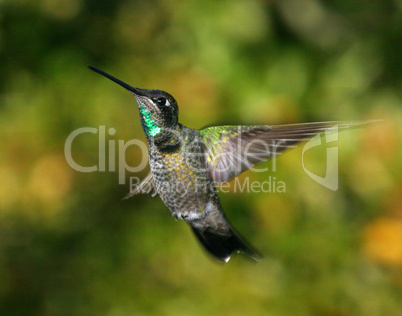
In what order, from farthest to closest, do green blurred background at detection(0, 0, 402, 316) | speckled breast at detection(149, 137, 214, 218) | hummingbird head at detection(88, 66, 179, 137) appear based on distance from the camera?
green blurred background at detection(0, 0, 402, 316) < speckled breast at detection(149, 137, 214, 218) < hummingbird head at detection(88, 66, 179, 137)

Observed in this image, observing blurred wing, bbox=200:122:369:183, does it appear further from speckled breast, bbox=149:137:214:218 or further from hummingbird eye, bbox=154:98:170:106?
hummingbird eye, bbox=154:98:170:106

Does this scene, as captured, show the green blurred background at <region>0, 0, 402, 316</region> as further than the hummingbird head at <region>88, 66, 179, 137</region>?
Yes

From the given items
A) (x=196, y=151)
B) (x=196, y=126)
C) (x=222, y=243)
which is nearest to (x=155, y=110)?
(x=196, y=151)

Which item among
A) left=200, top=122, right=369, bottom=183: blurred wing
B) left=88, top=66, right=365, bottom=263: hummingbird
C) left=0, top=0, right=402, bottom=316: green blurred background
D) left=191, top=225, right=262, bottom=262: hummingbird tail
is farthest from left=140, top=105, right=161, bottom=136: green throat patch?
left=0, top=0, right=402, bottom=316: green blurred background

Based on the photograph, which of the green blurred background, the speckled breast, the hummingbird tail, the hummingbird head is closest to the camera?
the hummingbird head

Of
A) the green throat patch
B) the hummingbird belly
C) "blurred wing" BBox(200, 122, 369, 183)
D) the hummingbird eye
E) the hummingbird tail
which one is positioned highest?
the hummingbird eye
